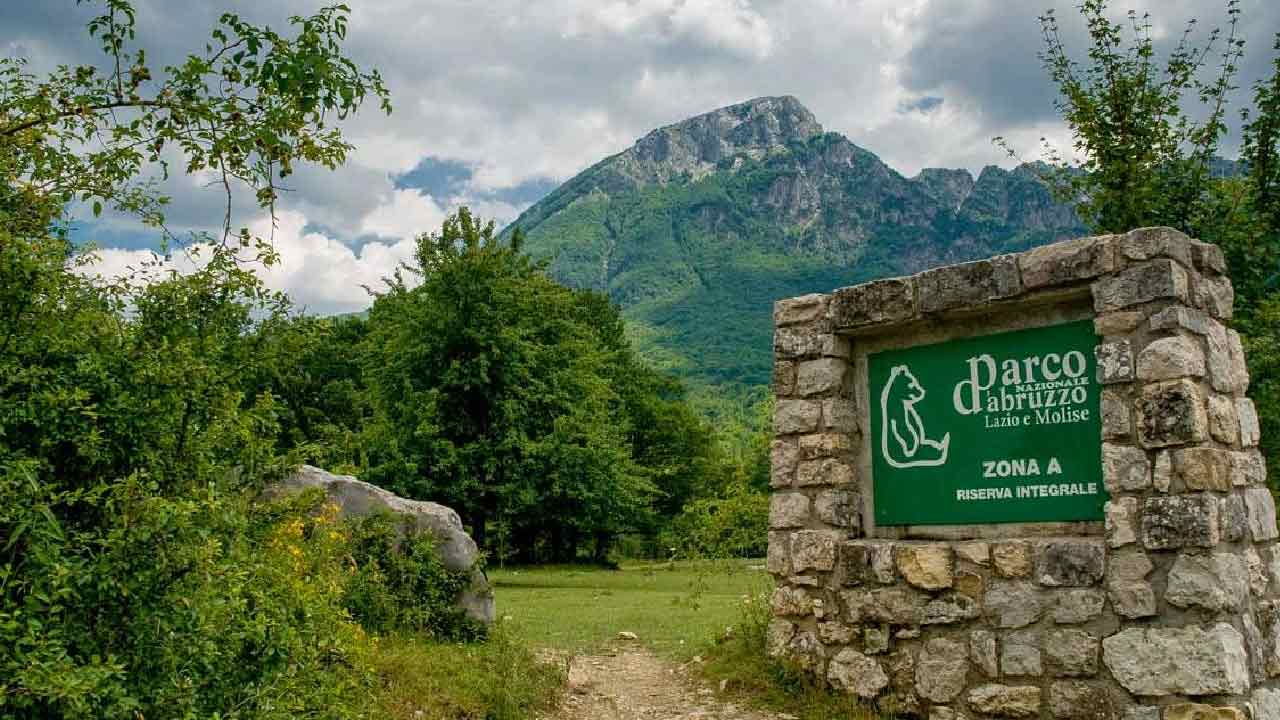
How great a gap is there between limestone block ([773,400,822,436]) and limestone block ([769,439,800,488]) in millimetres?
102

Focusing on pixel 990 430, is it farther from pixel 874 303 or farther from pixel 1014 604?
pixel 874 303

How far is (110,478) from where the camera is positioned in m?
3.75

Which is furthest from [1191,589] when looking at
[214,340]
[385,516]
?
[385,516]

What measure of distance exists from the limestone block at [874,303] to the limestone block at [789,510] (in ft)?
4.89

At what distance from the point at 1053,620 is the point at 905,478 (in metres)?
1.54

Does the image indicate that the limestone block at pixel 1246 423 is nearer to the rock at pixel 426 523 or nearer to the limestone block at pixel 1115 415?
the limestone block at pixel 1115 415

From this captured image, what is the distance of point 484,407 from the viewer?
22.9 meters

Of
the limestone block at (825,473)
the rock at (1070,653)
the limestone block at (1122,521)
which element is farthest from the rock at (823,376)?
the rock at (1070,653)

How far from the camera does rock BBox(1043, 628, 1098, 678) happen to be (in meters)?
6.34

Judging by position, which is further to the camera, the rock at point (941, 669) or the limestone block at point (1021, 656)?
the rock at point (941, 669)

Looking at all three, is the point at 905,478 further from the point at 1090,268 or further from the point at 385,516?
the point at 385,516

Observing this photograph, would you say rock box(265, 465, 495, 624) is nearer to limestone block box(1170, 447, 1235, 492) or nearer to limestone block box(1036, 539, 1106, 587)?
limestone block box(1036, 539, 1106, 587)

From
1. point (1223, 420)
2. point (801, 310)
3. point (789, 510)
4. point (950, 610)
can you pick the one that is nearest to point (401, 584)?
point (789, 510)

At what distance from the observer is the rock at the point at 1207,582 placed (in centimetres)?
589
